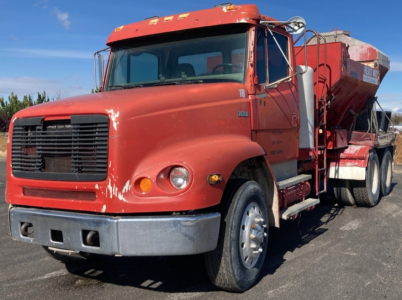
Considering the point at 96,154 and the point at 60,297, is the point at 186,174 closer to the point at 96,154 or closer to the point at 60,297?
the point at 96,154

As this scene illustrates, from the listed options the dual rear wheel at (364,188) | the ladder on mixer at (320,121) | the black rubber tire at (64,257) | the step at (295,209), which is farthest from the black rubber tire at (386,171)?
the black rubber tire at (64,257)

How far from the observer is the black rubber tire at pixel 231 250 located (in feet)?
12.9

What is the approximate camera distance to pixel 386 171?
31.4 feet

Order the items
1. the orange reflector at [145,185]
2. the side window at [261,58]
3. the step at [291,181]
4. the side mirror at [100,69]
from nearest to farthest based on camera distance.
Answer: the orange reflector at [145,185] → the side window at [261,58] → the step at [291,181] → the side mirror at [100,69]

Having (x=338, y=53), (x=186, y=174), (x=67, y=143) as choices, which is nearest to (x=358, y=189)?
(x=338, y=53)

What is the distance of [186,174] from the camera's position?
359 centimetres

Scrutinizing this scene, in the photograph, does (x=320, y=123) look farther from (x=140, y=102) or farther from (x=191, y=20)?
(x=140, y=102)

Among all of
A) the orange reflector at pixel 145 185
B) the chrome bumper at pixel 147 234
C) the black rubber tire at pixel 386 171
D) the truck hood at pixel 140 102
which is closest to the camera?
the chrome bumper at pixel 147 234

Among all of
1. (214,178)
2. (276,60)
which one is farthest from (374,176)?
(214,178)

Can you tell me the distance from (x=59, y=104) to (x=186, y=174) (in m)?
1.44

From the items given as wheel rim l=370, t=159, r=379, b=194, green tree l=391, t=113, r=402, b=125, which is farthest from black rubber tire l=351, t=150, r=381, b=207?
green tree l=391, t=113, r=402, b=125

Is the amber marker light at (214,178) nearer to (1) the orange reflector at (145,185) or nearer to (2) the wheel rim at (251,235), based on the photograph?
(1) the orange reflector at (145,185)

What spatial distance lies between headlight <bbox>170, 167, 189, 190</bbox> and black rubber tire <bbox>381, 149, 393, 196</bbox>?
6895 millimetres

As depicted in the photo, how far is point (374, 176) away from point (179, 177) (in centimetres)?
636
